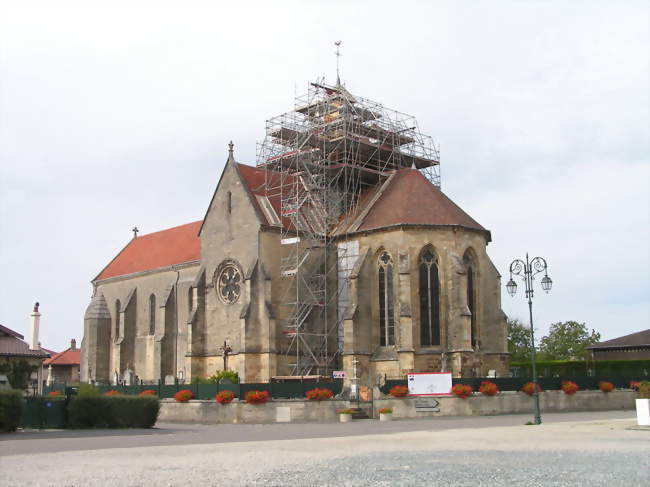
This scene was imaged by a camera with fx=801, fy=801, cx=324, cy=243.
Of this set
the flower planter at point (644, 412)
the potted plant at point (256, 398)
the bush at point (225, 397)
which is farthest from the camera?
the bush at point (225, 397)

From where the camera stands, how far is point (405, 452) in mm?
16156

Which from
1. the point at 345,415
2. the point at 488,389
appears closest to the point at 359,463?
the point at 345,415

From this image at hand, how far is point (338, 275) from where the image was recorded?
4534 cm

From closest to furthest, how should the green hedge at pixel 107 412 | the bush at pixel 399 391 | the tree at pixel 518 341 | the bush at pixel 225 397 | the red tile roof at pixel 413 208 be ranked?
the green hedge at pixel 107 412 < the bush at pixel 399 391 < the bush at pixel 225 397 < the red tile roof at pixel 413 208 < the tree at pixel 518 341

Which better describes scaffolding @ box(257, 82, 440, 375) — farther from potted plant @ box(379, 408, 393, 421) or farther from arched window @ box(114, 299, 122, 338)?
arched window @ box(114, 299, 122, 338)

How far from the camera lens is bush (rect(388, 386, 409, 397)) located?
34.7 meters

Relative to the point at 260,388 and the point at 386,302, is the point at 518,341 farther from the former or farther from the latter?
the point at 260,388

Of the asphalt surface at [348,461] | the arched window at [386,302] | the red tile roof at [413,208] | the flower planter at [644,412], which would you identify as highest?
the red tile roof at [413,208]

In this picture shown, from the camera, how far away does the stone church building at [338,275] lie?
42000 millimetres

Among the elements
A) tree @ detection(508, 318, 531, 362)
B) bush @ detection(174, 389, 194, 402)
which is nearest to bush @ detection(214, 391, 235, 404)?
bush @ detection(174, 389, 194, 402)

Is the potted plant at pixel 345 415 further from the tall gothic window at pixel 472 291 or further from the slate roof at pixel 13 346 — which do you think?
the slate roof at pixel 13 346

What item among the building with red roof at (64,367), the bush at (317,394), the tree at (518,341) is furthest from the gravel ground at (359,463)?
the building with red roof at (64,367)

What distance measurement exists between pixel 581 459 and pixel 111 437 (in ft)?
48.0

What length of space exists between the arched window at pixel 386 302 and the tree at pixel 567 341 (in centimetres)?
3555
